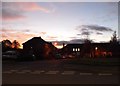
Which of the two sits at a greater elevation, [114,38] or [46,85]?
[114,38]

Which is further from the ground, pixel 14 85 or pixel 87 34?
pixel 87 34

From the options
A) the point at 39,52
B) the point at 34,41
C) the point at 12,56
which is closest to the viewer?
the point at 12,56

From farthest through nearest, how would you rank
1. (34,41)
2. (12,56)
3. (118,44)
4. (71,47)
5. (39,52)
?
(71,47) → (34,41) → (118,44) → (39,52) → (12,56)

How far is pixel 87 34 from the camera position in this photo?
97688 mm

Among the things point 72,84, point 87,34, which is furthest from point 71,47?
point 72,84

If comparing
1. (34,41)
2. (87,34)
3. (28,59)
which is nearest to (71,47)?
(34,41)

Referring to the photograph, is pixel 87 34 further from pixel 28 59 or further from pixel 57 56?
pixel 28 59

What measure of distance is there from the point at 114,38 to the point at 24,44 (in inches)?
2303

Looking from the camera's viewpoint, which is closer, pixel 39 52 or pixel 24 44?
pixel 39 52

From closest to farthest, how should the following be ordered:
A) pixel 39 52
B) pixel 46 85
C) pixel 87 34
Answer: pixel 46 85 → pixel 39 52 → pixel 87 34

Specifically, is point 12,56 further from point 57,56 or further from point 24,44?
point 24,44

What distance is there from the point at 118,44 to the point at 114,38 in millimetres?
4425

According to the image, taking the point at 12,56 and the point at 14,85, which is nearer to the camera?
the point at 14,85

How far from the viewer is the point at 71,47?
182 m
